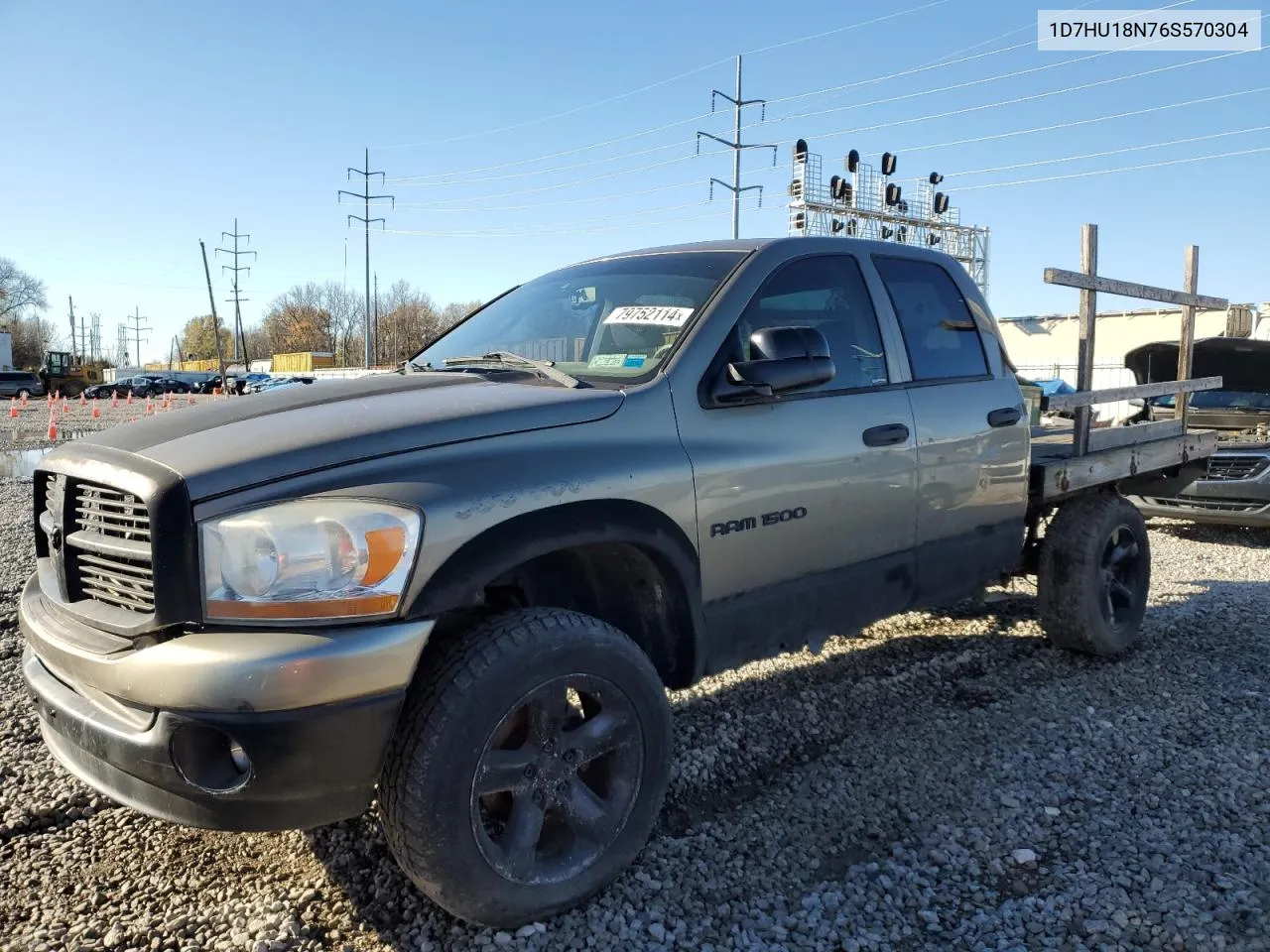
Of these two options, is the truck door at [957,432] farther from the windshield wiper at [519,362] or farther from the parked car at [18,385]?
the parked car at [18,385]

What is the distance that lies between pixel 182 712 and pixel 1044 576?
162 inches

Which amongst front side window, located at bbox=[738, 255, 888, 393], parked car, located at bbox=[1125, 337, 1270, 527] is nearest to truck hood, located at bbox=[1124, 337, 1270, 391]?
parked car, located at bbox=[1125, 337, 1270, 527]

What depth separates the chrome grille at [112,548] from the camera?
2258 mm

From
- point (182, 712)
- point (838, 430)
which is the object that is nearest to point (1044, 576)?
point (838, 430)

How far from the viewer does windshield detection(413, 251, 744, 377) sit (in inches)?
127

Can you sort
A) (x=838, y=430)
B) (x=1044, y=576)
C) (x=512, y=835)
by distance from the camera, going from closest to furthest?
(x=512, y=835) < (x=838, y=430) < (x=1044, y=576)

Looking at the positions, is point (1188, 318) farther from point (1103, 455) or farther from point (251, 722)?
point (251, 722)

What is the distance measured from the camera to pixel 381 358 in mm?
77562

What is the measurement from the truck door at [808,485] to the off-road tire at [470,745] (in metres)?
0.60

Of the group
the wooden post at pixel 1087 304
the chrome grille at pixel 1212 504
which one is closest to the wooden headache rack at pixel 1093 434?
the wooden post at pixel 1087 304

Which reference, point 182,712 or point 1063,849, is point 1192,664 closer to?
point 1063,849

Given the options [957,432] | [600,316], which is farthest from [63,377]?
[957,432]

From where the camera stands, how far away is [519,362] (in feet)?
10.8

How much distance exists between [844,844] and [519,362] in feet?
6.45
